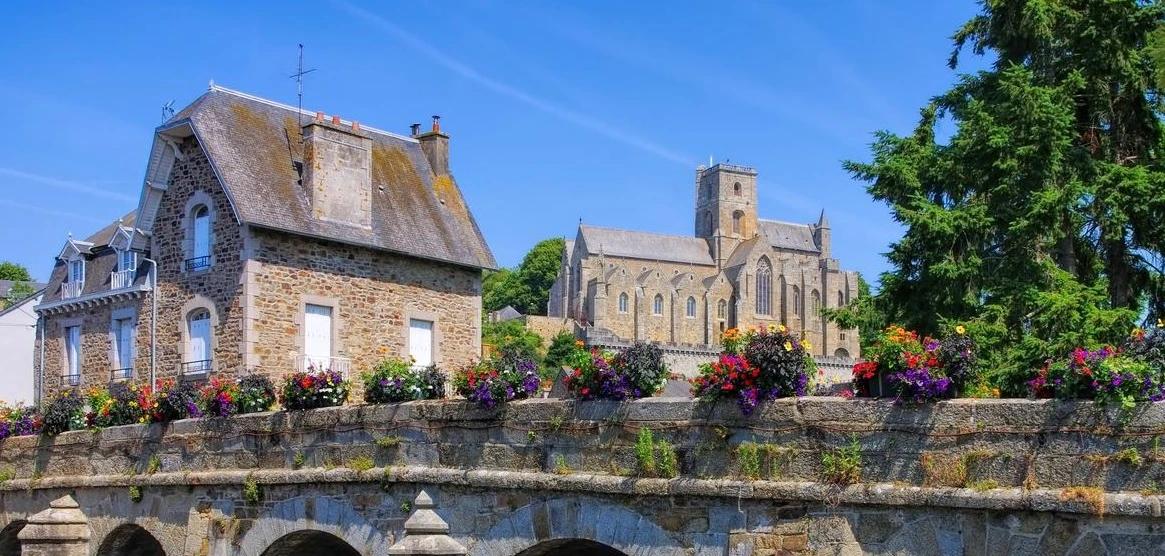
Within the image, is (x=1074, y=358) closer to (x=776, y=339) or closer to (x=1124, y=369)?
(x=1124, y=369)

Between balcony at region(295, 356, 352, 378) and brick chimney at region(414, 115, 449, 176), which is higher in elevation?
brick chimney at region(414, 115, 449, 176)

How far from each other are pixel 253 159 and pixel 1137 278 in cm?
1576

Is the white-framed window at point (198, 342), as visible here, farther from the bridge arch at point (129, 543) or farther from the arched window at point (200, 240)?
the bridge arch at point (129, 543)

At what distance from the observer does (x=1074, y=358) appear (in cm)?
835

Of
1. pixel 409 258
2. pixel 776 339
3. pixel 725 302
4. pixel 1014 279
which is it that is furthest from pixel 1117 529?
pixel 725 302

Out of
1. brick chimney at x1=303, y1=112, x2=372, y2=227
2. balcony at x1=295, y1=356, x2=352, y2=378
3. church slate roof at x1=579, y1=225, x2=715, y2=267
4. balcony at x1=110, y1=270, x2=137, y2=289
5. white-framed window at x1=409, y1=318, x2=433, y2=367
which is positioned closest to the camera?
balcony at x1=295, y1=356, x2=352, y2=378

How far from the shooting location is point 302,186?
76.9 ft

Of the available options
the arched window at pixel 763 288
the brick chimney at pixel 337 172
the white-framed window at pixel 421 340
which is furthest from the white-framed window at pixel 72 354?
the arched window at pixel 763 288

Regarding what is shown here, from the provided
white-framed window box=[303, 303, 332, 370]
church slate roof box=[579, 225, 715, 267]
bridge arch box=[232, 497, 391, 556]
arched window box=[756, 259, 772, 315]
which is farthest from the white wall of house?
arched window box=[756, 259, 772, 315]

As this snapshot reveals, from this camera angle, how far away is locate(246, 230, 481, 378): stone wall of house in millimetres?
22312

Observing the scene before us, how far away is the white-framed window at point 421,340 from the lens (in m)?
24.4

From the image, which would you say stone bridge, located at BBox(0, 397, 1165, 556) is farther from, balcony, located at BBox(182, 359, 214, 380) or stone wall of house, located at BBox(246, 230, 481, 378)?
balcony, located at BBox(182, 359, 214, 380)

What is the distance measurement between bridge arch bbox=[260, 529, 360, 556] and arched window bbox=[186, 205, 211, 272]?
9384mm

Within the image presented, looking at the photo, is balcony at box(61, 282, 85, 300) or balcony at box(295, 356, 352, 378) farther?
balcony at box(61, 282, 85, 300)
